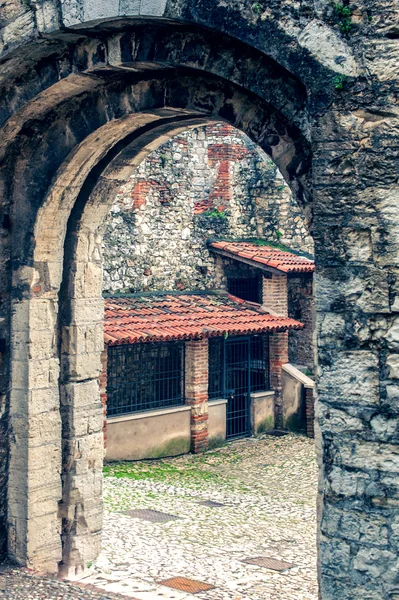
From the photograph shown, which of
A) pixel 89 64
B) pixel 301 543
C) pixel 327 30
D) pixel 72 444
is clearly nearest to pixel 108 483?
pixel 301 543

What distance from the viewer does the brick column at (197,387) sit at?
13891mm

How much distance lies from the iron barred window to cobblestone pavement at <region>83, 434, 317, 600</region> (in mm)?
1015

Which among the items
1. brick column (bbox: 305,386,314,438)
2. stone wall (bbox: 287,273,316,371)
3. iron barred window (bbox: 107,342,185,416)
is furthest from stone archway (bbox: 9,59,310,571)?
stone wall (bbox: 287,273,316,371)

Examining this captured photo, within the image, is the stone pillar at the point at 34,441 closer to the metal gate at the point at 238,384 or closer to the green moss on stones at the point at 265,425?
the metal gate at the point at 238,384

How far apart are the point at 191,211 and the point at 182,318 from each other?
2.85 metres

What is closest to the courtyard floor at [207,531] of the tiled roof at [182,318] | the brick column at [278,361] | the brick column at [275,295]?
the brick column at [278,361]

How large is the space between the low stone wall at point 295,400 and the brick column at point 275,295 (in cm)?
108

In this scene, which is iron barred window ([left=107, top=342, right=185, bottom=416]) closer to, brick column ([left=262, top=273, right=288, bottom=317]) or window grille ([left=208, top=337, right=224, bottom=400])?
window grille ([left=208, top=337, right=224, bottom=400])

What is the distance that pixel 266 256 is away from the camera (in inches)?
619

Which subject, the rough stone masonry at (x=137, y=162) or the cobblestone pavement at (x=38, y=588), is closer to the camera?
the rough stone masonry at (x=137, y=162)

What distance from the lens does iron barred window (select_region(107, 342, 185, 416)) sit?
518 inches

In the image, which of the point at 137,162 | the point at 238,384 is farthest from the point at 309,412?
the point at 137,162

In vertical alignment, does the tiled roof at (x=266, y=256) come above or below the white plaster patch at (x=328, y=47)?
below

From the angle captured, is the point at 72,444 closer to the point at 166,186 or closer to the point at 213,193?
the point at 166,186
